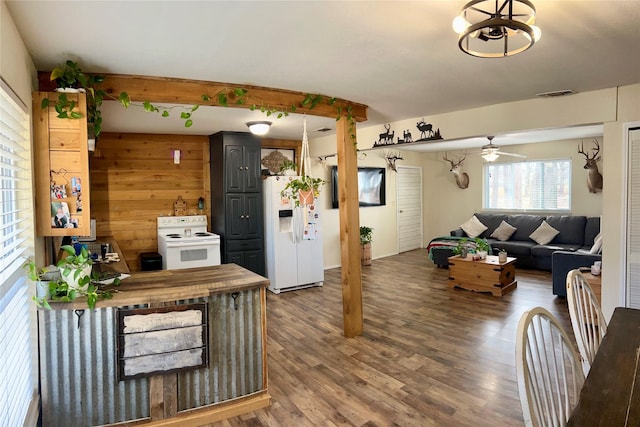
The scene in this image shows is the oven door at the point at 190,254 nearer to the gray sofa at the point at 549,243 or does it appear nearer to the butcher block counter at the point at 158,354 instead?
the butcher block counter at the point at 158,354

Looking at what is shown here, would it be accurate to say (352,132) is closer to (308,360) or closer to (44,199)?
(308,360)

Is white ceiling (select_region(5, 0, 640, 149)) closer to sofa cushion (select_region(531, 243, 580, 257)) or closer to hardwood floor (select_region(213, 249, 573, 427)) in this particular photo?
hardwood floor (select_region(213, 249, 573, 427))

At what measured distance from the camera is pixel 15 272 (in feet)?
5.94

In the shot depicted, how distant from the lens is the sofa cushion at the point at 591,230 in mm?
6448

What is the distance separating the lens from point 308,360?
3.30m

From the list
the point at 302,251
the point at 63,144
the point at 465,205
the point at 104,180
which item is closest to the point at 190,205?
the point at 104,180

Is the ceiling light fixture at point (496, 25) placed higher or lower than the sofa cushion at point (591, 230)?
higher

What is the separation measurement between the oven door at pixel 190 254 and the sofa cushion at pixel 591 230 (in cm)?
594

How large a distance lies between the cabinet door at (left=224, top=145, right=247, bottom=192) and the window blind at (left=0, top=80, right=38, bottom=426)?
10.3ft

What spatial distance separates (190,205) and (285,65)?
3587 millimetres

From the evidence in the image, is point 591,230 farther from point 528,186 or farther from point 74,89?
point 74,89

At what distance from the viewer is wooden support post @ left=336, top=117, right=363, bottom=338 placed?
3.65 m

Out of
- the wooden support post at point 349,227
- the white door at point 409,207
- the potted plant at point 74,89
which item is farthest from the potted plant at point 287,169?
the white door at point 409,207

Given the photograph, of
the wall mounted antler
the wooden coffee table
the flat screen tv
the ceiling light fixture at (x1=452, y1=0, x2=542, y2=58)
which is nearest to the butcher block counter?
the ceiling light fixture at (x1=452, y1=0, x2=542, y2=58)
